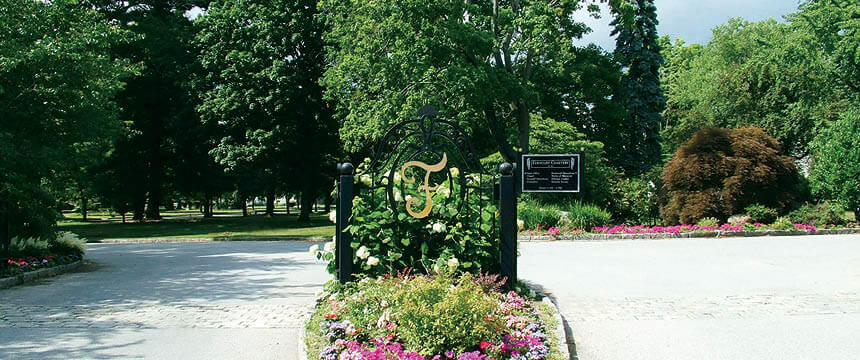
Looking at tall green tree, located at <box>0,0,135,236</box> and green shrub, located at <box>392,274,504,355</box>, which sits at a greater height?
tall green tree, located at <box>0,0,135,236</box>

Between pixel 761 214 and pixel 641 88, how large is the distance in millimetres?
14512

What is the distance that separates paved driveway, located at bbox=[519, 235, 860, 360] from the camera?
5789 millimetres

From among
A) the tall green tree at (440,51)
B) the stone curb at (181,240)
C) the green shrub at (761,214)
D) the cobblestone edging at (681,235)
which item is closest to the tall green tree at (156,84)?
the stone curb at (181,240)

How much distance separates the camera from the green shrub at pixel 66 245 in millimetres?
12586

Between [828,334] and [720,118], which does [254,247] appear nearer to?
[828,334]

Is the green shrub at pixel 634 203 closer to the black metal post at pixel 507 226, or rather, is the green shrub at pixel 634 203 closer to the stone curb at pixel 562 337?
the black metal post at pixel 507 226

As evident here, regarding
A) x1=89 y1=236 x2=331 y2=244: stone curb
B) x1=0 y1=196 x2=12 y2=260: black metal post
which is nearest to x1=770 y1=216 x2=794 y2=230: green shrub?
x1=89 y1=236 x2=331 y2=244: stone curb

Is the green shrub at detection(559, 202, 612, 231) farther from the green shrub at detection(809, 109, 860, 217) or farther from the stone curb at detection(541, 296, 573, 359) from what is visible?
the stone curb at detection(541, 296, 573, 359)

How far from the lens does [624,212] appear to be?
2169cm

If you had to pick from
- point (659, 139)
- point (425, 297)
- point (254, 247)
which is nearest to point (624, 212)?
point (659, 139)

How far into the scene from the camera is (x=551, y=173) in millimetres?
17000

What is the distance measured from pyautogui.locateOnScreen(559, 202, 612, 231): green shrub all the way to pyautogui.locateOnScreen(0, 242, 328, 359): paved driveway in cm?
870

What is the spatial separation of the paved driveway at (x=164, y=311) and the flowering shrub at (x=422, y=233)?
1.23 meters

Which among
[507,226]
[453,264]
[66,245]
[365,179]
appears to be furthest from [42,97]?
[507,226]
